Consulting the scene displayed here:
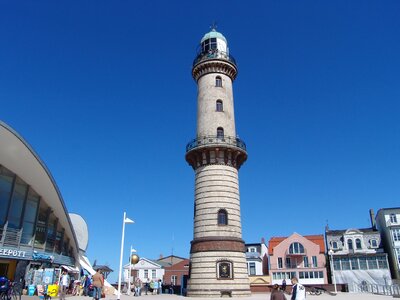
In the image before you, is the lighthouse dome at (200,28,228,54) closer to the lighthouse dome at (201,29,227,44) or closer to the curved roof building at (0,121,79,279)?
the lighthouse dome at (201,29,227,44)

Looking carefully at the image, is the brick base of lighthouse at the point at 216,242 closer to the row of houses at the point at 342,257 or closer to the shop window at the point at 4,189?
the shop window at the point at 4,189

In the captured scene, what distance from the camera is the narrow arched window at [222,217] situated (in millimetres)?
30538

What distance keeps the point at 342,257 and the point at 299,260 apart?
6.54 meters

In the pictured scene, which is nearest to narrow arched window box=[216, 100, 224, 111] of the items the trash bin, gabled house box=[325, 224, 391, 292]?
the trash bin

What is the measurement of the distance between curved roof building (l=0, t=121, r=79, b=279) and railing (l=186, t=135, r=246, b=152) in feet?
41.9

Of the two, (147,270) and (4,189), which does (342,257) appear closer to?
(147,270)

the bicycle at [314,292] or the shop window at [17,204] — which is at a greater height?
the shop window at [17,204]

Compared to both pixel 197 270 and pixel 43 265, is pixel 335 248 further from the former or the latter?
pixel 43 265

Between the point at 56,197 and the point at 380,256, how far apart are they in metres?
46.9

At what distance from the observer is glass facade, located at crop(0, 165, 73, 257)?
2733 centimetres

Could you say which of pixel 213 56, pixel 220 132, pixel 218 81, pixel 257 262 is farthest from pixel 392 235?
pixel 213 56

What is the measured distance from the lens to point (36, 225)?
30.2 m

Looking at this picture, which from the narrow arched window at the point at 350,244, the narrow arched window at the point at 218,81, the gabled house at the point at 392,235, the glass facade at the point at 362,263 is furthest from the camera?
the narrow arched window at the point at 350,244

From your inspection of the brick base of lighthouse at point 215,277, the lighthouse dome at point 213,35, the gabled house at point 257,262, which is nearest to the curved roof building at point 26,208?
the brick base of lighthouse at point 215,277
